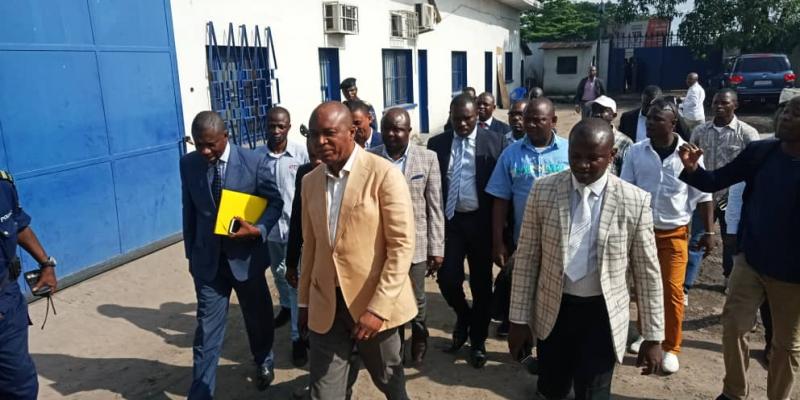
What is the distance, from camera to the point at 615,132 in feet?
14.4

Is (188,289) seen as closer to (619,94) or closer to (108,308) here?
(108,308)

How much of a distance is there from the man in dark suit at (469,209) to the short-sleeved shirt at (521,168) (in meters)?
0.15

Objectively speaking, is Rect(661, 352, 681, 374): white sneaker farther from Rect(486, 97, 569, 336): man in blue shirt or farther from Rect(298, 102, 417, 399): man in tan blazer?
Rect(298, 102, 417, 399): man in tan blazer

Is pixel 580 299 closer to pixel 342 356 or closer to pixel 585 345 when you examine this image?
pixel 585 345

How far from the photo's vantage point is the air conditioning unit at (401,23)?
12.6 metres

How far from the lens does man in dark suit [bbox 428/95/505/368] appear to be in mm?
3854

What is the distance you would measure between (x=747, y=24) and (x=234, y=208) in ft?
78.6

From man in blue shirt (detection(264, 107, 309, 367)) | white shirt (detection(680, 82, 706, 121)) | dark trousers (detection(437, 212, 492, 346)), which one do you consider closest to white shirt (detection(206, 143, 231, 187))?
man in blue shirt (detection(264, 107, 309, 367))

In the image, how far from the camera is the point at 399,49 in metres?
13.3

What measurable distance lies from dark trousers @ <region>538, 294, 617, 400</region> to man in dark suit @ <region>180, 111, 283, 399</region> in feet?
5.80

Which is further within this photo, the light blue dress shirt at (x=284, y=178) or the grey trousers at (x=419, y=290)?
the light blue dress shirt at (x=284, y=178)

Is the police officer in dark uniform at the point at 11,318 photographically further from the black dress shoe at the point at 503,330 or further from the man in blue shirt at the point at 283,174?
the black dress shoe at the point at 503,330

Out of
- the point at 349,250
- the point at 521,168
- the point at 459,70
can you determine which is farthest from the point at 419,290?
the point at 459,70

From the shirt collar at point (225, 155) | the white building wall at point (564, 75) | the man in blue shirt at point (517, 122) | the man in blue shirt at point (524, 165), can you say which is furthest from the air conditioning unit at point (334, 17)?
the white building wall at point (564, 75)
